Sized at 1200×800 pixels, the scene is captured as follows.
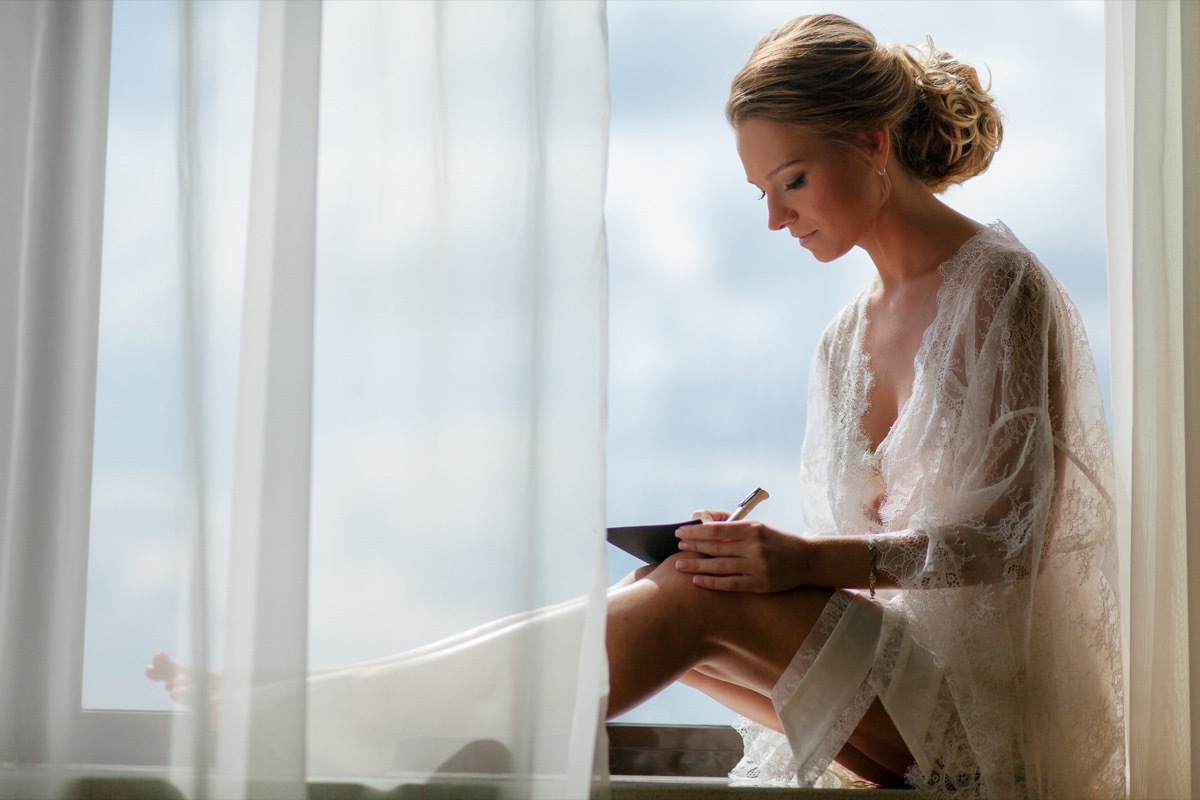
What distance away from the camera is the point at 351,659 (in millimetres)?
1140

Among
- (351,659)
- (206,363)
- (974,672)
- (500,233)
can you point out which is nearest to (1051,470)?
(974,672)

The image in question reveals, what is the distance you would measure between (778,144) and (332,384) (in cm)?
65

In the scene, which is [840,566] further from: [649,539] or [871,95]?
[871,95]

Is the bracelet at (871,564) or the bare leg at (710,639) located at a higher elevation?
the bracelet at (871,564)

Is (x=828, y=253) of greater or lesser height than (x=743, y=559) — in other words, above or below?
above

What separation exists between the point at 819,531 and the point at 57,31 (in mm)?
1121

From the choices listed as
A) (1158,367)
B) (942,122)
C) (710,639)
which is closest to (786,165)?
(942,122)

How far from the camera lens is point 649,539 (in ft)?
4.14

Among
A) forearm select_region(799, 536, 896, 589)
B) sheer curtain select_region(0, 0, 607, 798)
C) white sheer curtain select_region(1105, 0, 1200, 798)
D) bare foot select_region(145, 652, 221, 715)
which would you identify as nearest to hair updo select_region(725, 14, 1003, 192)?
white sheer curtain select_region(1105, 0, 1200, 798)

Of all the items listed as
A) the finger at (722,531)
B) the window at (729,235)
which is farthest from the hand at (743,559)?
the window at (729,235)

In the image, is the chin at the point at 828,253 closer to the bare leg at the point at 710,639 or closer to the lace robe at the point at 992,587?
the lace robe at the point at 992,587

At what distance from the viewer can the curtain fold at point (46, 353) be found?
3.69 ft

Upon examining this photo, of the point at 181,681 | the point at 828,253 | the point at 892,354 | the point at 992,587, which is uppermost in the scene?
the point at 828,253

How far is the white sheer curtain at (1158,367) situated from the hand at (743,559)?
1.27 ft
